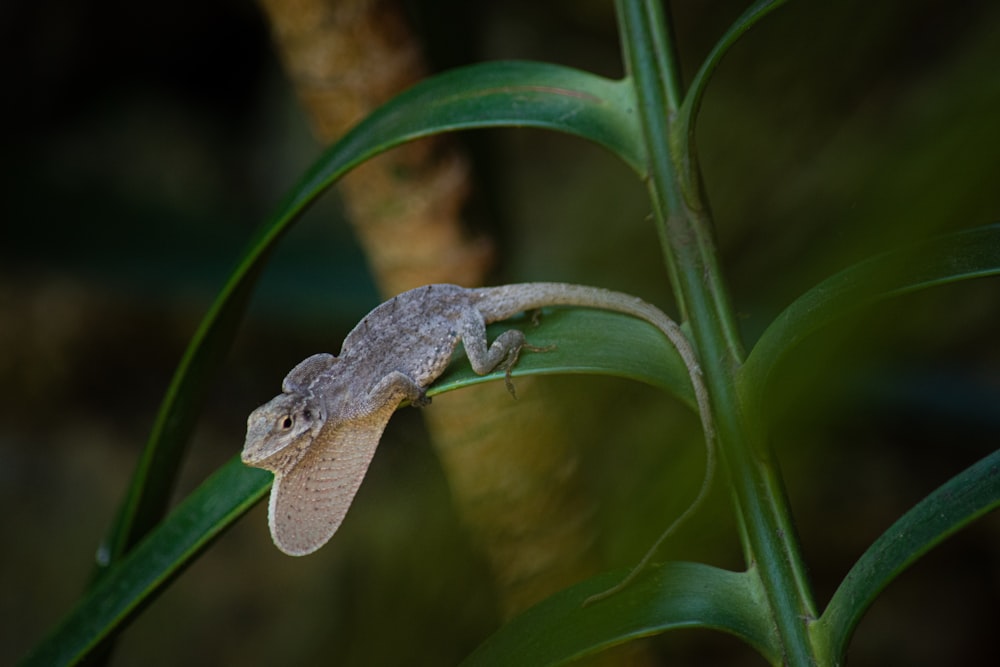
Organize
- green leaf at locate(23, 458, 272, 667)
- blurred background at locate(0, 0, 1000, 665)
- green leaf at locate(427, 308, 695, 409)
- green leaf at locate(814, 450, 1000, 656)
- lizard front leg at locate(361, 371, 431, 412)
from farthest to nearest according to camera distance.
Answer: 1. lizard front leg at locate(361, 371, 431, 412)
2. green leaf at locate(23, 458, 272, 667)
3. green leaf at locate(427, 308, 695, 409)
4. green leaf at locate(814, 450, 1000, 656)
5. blurred background at locate(0, 0, 1000, 665)

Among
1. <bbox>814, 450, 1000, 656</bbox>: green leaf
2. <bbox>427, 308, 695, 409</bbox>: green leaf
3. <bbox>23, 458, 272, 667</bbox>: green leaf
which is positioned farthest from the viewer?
<bbox>23, 458, 272, 667</bbox>: green leaf

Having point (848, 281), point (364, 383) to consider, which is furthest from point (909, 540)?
point (364, 383)

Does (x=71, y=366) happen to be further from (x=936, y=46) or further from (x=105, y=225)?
(x=936, y=46)

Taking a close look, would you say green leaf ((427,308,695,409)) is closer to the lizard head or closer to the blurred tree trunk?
the lizard head

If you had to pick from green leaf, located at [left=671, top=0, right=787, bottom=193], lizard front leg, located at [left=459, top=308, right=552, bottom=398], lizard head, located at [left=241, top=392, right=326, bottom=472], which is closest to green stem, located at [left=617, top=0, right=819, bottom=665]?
green leaf, located at [left=671, top=0, right=787, bottom=193]

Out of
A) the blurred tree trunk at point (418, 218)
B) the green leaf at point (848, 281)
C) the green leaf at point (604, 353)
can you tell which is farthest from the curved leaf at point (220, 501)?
the blurred tree trunk at point (418, 218)

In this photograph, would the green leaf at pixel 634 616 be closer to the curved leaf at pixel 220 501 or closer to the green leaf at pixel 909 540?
the green leaf at pixel 909 540
